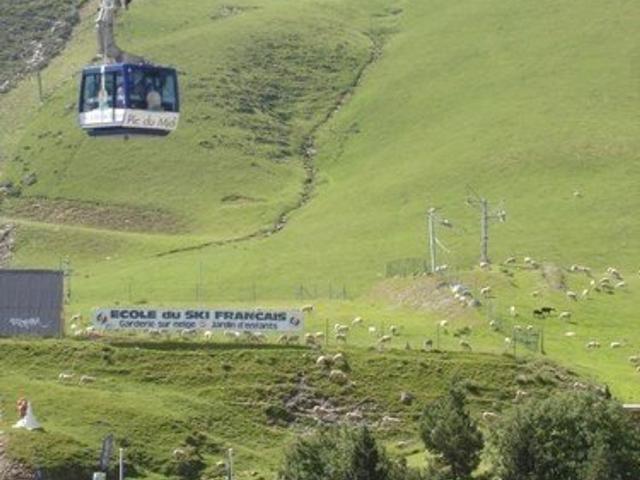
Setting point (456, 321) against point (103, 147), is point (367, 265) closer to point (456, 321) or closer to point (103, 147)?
point (456, 321)

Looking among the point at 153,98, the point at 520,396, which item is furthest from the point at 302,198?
the point at 153,98

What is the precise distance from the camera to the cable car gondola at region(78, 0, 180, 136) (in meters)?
61.1

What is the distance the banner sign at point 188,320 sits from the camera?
8419cm

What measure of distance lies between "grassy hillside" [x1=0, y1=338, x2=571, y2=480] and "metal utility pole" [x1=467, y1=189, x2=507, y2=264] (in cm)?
3845

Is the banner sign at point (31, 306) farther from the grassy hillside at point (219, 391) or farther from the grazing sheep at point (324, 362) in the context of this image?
the grazing sheep at point (324, 362)

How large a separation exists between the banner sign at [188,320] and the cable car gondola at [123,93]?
21.8 m

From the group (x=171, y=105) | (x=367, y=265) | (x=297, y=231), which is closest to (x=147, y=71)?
(x=171, y=105)

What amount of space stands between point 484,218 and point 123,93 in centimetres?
5981

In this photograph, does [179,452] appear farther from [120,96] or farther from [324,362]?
[120,96]

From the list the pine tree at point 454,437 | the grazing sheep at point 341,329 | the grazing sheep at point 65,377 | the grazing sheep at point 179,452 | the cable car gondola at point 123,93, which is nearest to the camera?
the cable car gondola at point 123,93

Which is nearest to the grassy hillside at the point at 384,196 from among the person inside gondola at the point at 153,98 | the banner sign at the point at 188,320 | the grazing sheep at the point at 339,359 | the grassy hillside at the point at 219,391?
the grazing sheep at the point at 339,359

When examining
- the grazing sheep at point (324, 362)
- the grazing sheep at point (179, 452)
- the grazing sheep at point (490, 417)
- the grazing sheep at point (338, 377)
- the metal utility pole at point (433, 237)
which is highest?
the metal utility pole at point (433, 237)

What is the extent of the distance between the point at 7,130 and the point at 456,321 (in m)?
109

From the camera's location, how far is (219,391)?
251 feet
